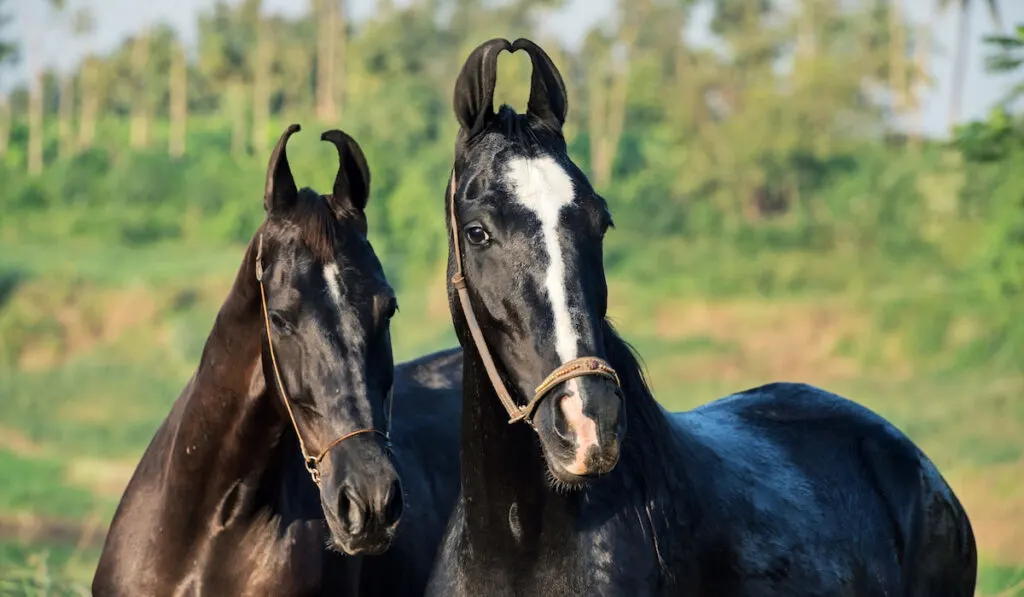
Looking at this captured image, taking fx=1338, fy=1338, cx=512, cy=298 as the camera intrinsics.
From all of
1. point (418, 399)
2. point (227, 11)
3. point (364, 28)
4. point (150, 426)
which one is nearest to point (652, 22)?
point (364, 28)

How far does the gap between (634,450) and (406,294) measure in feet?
78.7

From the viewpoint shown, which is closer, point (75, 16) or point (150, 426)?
point (150, 426)

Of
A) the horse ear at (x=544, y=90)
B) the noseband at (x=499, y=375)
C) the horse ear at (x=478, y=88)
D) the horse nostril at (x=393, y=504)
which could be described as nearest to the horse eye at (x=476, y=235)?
the noseband at (x=499, y=375)

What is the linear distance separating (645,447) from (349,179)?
165 cm

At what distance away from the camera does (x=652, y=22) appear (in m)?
46.1

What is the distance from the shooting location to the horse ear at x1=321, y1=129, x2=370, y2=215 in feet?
15.4

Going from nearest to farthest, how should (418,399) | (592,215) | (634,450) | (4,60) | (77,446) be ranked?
1. (592,215)
2. (634,450)
3. (418,399)
4. (77,446)
5. (4,60)

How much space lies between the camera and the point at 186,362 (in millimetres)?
24688

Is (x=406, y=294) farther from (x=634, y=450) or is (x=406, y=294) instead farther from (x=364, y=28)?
(x=634, y=450)

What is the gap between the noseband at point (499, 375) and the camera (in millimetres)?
3100

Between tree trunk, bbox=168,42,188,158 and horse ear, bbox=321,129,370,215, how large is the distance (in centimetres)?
3145

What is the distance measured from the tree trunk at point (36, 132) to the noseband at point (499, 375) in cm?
3181

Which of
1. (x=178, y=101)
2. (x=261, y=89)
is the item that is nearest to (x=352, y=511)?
(x=261, y=89)

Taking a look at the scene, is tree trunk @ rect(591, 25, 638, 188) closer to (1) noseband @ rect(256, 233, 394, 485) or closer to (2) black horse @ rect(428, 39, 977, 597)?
(1) noseband @ rect(256, 233, 394, 485)
